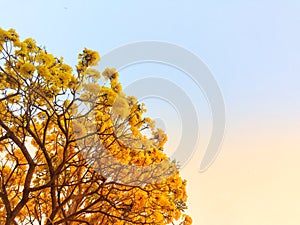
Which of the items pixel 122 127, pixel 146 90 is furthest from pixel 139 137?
pixel 146 90

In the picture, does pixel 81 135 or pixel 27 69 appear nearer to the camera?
pixel 27 69

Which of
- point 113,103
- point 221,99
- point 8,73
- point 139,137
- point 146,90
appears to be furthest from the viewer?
point 221,99

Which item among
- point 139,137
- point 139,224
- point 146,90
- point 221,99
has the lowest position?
point 139,224

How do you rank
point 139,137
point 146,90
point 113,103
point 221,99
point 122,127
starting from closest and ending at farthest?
1. point 113,103
2. point 122,127
3. point 139,137
4. point 146,90
5. point 221,99

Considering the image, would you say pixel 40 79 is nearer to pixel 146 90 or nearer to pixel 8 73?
pixel 8 73

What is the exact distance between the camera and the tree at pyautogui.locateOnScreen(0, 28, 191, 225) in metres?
2.21

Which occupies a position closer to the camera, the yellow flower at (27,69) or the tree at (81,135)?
the yellow flower at (27,69)

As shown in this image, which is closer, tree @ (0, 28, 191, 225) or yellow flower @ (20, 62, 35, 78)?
yellow flower @ (20, 62, 35, 78)

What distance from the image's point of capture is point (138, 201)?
9.77ft

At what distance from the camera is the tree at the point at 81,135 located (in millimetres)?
2211

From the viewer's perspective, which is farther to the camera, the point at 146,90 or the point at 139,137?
the point at 146,90

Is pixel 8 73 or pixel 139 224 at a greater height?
pixel 8 73

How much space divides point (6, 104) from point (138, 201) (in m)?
1.32

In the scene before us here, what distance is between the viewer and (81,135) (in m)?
2.37
